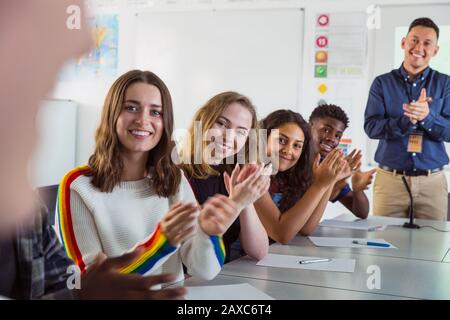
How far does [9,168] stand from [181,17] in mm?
2237

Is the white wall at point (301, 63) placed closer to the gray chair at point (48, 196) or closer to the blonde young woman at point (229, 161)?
the blonde young woman at point (229, 161)

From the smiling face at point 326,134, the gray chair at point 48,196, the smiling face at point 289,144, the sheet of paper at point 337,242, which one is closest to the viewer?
the gray chair at point 48,196

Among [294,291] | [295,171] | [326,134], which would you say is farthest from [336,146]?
[294,291]

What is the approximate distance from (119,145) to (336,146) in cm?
93

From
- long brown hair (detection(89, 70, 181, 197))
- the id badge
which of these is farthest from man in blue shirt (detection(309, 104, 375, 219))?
long brown hair (detection(89, 70, 181, 197))

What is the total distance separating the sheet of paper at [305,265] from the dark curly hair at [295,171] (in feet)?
1.03

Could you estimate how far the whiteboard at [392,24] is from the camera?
2037 mm

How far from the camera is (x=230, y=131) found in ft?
2.22

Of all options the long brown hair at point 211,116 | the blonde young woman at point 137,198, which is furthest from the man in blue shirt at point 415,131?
the blonde young woman at point 137,198

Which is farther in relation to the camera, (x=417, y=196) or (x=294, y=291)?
(x=417, y=196)

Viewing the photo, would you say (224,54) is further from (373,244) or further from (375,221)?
(373,244)

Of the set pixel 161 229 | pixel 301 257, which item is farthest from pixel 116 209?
pixel 301 257

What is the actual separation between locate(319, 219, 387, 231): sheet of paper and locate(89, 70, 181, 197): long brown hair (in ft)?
2.89
